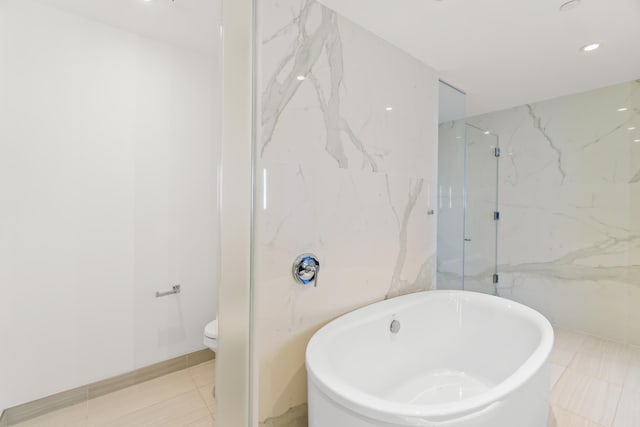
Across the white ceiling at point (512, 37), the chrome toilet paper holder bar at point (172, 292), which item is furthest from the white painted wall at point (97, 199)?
the white ceiling at point (512, 37)

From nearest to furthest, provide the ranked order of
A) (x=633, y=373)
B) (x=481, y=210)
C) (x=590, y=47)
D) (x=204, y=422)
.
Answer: (x=204, y=422)
(x=590, y=47)
(x=633, y=373)
(x=481, y=210)

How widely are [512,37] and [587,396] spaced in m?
2.38

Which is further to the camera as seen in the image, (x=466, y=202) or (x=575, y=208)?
(x=466, y=202)

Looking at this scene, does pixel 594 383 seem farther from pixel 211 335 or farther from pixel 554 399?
pixel 211 335

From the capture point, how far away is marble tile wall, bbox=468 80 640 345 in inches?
103

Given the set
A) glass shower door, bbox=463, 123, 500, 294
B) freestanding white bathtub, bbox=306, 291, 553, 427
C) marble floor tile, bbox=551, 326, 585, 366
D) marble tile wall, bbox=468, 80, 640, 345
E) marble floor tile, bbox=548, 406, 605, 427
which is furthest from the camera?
glass shower door, bbox=463, 123, 500, 294

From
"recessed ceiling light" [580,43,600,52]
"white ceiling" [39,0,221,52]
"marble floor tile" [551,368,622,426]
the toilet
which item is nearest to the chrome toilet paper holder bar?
the toilet

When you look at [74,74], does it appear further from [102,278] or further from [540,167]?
[540,167]

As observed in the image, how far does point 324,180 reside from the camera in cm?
160

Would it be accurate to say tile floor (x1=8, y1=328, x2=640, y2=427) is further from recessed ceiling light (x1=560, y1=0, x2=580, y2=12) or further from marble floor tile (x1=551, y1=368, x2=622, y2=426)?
recessed ceiling light (x1=560, y1=0, x2=580, y2=12)

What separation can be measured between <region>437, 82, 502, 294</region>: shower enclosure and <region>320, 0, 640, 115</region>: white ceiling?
411mm

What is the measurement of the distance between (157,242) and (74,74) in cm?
96

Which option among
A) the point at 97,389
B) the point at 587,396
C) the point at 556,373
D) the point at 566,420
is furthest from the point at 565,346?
the point at 97,389

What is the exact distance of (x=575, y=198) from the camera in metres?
2.88
